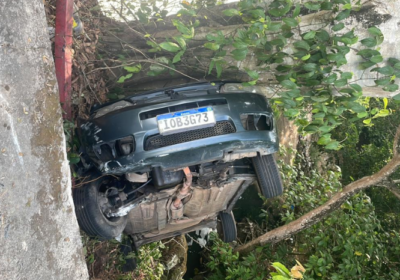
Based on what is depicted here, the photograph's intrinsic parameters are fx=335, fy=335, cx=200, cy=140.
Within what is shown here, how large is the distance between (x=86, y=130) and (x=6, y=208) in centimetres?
99

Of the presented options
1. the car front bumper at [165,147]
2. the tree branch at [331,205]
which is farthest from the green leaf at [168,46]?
the tree branch at [331,205]

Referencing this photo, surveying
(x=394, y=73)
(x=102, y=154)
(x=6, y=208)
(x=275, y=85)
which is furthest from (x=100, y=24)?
(x=394, y=73)

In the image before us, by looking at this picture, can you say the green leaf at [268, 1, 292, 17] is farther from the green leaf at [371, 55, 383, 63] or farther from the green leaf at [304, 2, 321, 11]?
the green leaf at [371, 55, 383, 63]

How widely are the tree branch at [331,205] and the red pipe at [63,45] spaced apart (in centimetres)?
322

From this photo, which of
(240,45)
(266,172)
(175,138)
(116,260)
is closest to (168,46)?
(240,45)

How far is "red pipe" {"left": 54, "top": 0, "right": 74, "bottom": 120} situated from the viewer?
2.47 metres

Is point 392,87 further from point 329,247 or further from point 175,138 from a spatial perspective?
point 329,247

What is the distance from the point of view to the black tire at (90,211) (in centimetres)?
255

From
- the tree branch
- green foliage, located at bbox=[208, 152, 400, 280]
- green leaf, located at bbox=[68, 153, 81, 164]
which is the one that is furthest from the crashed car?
green foliage, located at bbox=[208, 152, 400, 280]

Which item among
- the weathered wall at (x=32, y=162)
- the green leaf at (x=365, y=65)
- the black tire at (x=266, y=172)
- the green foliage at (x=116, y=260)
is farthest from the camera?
the green foliage at (x=116, y=260)

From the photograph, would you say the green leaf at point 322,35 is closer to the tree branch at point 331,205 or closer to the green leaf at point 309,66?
the green leaf at point 309,66

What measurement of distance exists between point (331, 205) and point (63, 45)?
11.4 feet

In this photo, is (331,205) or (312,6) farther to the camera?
(331,205)

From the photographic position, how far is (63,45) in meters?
2.52
